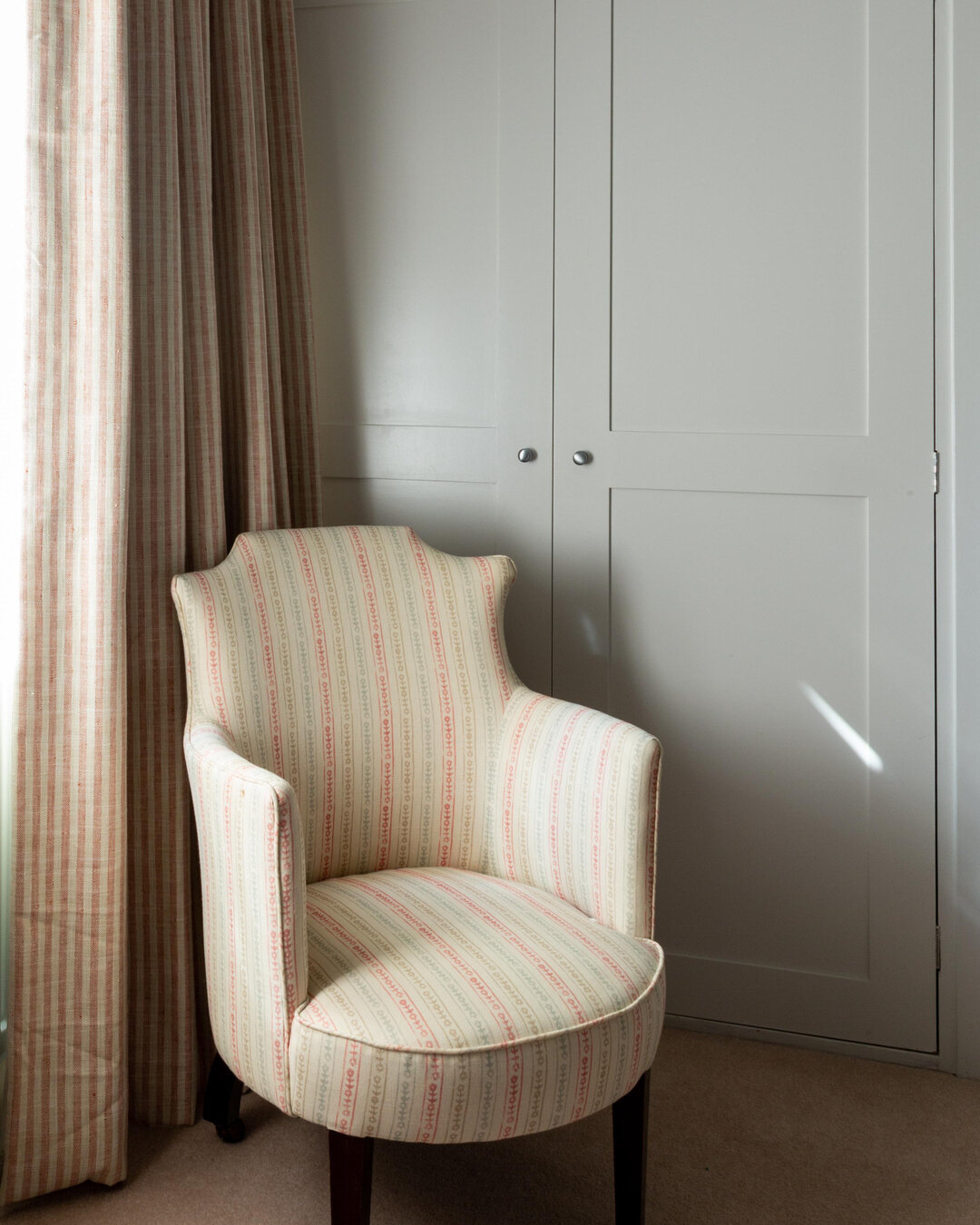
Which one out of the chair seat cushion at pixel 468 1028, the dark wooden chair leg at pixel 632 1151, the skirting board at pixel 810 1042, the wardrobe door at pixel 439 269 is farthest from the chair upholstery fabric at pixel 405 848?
the skirting board at pixel 810 1042

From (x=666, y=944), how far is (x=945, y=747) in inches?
24.0

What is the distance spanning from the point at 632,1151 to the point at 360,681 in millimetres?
737

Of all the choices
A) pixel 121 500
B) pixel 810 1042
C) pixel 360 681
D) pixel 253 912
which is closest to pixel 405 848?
pixel 360 681

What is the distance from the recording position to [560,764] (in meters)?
1.54

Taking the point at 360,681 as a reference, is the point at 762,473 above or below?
above

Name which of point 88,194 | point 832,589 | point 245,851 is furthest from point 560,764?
point 88,194

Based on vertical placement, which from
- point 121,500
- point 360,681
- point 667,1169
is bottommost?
point 667,1169

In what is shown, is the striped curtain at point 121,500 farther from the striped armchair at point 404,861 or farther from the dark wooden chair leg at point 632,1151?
the dark wooden chair leg at point 632,1151

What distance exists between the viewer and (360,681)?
5.47ft

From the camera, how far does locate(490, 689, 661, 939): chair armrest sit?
1.42 metres

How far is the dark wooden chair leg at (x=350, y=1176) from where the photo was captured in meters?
1.24

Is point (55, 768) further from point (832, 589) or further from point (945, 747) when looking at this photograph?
point (945, 747)

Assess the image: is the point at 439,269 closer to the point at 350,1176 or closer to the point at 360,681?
the point at 360,681

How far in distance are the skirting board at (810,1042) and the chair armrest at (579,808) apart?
65 centimetres
